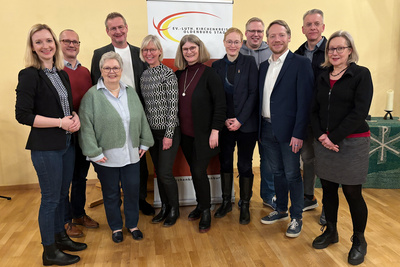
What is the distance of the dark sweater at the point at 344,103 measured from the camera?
1.91 meters

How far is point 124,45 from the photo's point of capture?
2736mm

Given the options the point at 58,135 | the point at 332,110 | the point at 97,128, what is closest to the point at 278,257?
the point at 332,110

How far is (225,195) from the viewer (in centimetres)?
292

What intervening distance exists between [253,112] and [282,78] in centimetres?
43

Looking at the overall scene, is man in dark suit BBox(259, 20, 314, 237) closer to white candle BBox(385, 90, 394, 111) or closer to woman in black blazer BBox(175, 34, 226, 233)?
woman in black blazer BBox(175, 34, 226, 233)

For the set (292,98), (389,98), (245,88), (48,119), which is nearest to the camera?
(48,119)

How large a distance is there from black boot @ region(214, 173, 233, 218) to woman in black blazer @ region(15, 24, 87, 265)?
Result: 1.32 meters

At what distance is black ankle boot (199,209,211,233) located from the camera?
2.58 meters

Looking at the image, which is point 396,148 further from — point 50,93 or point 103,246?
point 50,93

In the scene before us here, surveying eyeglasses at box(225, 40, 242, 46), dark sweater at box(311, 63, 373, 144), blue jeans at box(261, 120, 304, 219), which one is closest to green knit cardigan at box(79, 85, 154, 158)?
eyeglasses at box(225, 40, 242, 46)

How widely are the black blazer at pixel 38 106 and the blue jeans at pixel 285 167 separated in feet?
4.90

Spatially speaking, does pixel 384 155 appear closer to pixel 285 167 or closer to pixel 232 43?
pixel 285 167

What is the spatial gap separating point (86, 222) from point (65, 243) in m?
0.43

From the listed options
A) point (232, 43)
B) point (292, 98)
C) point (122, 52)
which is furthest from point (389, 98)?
point (122, 52)
